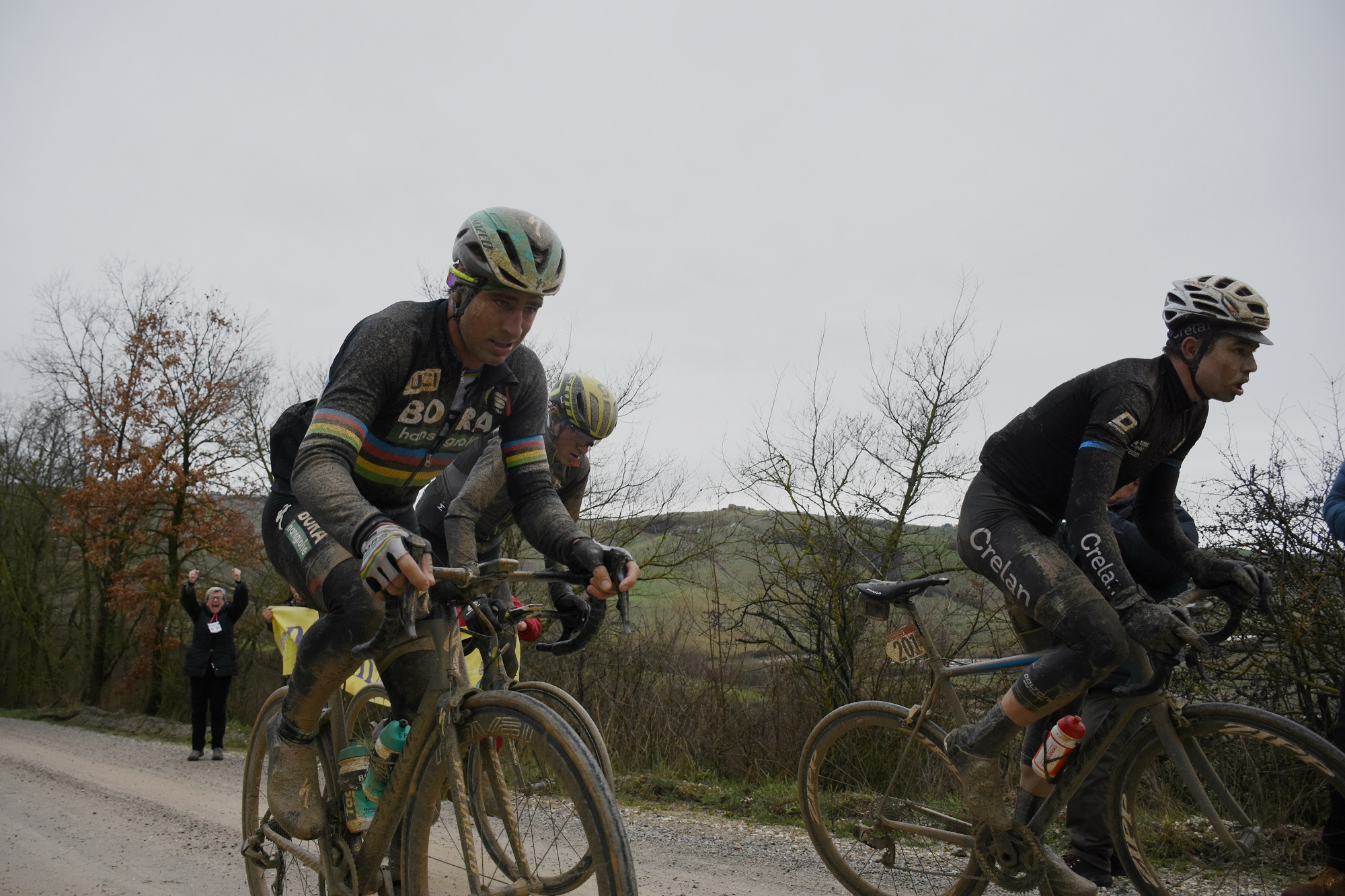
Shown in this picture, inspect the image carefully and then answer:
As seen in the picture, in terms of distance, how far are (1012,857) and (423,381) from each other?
2.98m

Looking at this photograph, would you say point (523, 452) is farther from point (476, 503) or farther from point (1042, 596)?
point (1042, 596)

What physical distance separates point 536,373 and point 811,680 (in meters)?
8.29

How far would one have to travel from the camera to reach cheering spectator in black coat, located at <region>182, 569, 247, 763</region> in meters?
11.2

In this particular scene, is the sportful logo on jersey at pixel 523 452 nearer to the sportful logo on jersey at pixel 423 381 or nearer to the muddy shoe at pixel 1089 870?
the sportful logo on jersey at pixel 423 381

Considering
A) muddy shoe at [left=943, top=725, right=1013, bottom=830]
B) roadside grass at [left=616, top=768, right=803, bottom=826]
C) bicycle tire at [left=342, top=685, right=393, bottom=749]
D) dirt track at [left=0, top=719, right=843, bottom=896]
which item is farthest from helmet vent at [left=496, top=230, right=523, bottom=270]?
roadside grass at [left=616, top=768, right=803, bottom=826]

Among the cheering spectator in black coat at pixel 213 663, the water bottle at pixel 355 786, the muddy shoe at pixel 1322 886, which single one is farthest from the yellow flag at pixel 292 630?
the cheering spectator in black coat at pixel 213 663

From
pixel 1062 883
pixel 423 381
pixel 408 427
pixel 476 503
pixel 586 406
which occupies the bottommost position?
pixel 1062 883

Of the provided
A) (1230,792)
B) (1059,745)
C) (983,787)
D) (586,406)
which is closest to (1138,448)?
(1059,745)

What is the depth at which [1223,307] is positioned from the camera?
3588 millimetres

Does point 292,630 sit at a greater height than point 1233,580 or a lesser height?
lesser

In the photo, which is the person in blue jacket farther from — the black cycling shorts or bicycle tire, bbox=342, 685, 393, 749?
bicycle tire, bbox=342, 685, 393, 749

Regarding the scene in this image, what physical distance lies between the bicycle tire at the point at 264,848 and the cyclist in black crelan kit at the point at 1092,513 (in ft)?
9.28

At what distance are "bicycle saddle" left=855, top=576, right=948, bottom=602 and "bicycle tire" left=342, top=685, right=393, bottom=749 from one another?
218cm

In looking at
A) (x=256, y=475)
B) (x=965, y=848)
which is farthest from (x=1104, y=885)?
(x=256, y=475)
